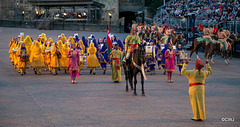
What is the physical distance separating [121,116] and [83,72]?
12644mm

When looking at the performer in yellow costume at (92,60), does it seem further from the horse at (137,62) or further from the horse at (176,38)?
the horse at (137,62)

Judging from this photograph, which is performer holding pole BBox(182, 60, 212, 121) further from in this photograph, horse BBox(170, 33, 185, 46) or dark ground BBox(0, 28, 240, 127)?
horse BBox(170, 33, 185, 46)

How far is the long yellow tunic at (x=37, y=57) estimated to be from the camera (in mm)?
22547

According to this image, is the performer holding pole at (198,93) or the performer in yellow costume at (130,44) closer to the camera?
the performer holding pole at (198,93)

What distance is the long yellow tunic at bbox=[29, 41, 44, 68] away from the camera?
22547mm

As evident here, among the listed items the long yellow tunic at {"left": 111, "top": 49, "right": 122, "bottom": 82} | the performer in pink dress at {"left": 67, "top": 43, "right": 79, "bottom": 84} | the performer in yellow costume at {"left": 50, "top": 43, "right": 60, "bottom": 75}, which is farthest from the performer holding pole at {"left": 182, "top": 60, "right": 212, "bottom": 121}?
the performer in yellow costume at {"left": 50, "top": 43, "right": 60, "bottom": 75}

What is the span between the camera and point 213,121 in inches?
433

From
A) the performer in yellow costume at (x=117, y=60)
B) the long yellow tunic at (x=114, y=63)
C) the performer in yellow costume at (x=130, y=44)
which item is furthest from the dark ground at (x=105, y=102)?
the performer in yellow costume at (x=130, y=44)

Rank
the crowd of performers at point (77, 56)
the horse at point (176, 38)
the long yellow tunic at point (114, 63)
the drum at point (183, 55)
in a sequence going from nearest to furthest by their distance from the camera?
1. the long yellow tunic at point (114, 63)
2. the crowd of performers at point (77, 56)
3. the drum at point (183, 55)
4. the horse at point (176, 38)

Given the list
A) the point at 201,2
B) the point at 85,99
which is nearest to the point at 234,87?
the point at 85,99

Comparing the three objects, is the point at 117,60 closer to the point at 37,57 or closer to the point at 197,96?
the point at 37,57

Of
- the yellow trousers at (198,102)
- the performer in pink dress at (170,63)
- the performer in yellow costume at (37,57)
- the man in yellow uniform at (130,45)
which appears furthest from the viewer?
the performer in yellow costume at (37,57)

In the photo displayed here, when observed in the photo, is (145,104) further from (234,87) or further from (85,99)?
(234,87)

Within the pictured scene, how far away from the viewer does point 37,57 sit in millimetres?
22609
